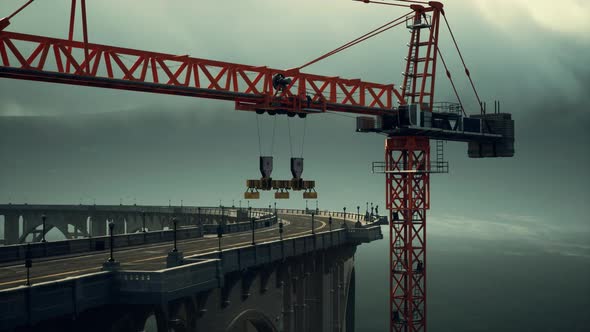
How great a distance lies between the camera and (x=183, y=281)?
41.2 meters

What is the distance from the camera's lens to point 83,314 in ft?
129

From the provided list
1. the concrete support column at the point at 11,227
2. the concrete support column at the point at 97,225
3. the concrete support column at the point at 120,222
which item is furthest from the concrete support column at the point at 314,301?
the concrete support column at the point at 11,227

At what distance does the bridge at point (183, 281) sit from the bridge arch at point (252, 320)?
125mm

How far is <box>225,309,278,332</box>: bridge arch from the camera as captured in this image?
58.4 meters

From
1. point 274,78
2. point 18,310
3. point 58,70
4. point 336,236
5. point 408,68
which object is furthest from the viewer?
point 408,68

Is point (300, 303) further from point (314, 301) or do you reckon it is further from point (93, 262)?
point (93, 262)

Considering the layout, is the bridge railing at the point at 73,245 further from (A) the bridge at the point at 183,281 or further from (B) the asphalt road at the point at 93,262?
(B) the asphalt road at the point at 93,262

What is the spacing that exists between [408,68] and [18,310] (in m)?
64.8

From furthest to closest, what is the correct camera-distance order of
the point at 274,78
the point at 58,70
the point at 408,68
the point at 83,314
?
1. the point at 408,68
2. the point at 274,78
3. the point at 58,70
4. the point at 83,314

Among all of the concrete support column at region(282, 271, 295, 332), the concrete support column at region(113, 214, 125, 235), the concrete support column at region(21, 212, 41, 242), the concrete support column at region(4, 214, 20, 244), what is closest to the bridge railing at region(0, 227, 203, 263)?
the concrete support column at region(282, 271, 295, 332)

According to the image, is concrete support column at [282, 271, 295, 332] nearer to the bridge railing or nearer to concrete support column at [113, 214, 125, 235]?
the bridge railing

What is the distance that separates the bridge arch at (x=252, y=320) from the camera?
58422 millimetres

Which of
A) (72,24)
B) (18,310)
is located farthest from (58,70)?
(18,310)

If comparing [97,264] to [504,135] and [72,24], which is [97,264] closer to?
[72,24]
